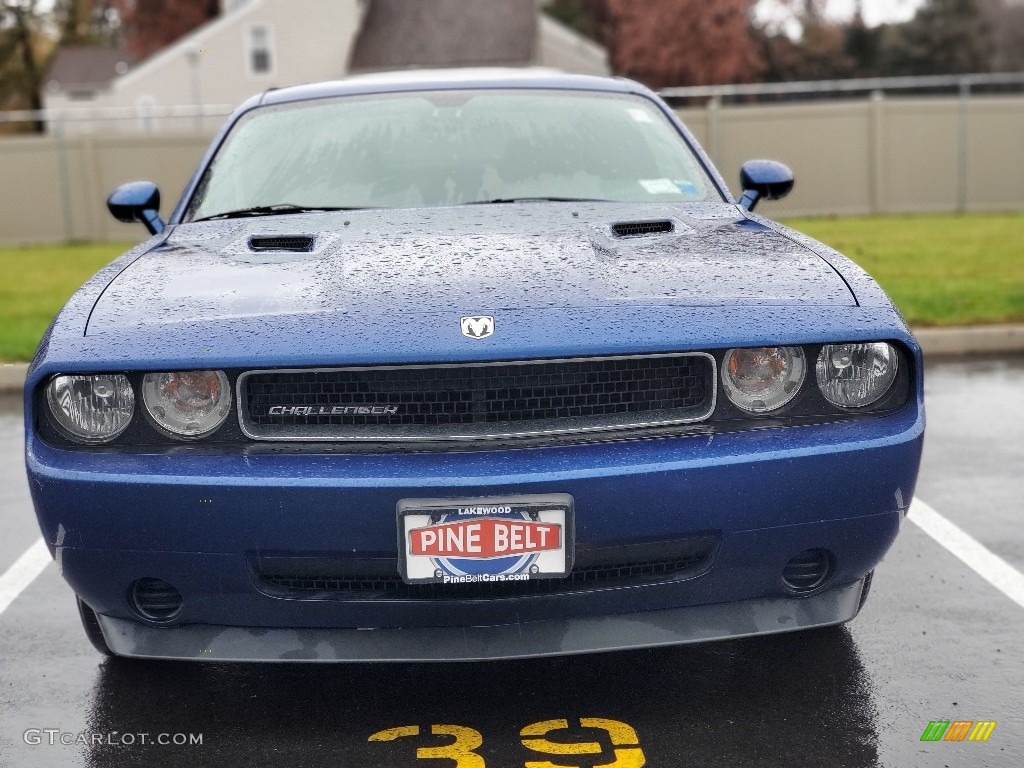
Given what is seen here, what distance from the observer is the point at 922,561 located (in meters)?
4.37

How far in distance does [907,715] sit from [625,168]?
199cm

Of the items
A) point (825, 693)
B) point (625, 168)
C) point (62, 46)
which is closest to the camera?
point (825, 693)

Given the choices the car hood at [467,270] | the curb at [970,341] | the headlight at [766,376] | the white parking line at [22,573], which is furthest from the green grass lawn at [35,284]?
the headlight at [766,376]

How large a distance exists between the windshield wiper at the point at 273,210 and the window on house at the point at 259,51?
3814cm

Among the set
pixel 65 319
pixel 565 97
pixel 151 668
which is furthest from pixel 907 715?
pixel 565 97

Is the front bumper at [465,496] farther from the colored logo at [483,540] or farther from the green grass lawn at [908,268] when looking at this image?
the green grass lawn at [908,268]

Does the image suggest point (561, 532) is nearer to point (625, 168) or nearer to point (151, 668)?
point (151, 668)

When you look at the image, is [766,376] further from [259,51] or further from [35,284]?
[259,51]

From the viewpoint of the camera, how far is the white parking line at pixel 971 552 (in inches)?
160

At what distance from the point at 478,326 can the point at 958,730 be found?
56.7 inches

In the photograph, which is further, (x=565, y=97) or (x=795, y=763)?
(x=565, y=97)

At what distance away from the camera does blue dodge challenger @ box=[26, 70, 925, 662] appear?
110 inches

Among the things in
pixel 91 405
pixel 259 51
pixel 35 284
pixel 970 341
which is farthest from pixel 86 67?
pixel 91 405

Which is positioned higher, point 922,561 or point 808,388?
point 808,388
